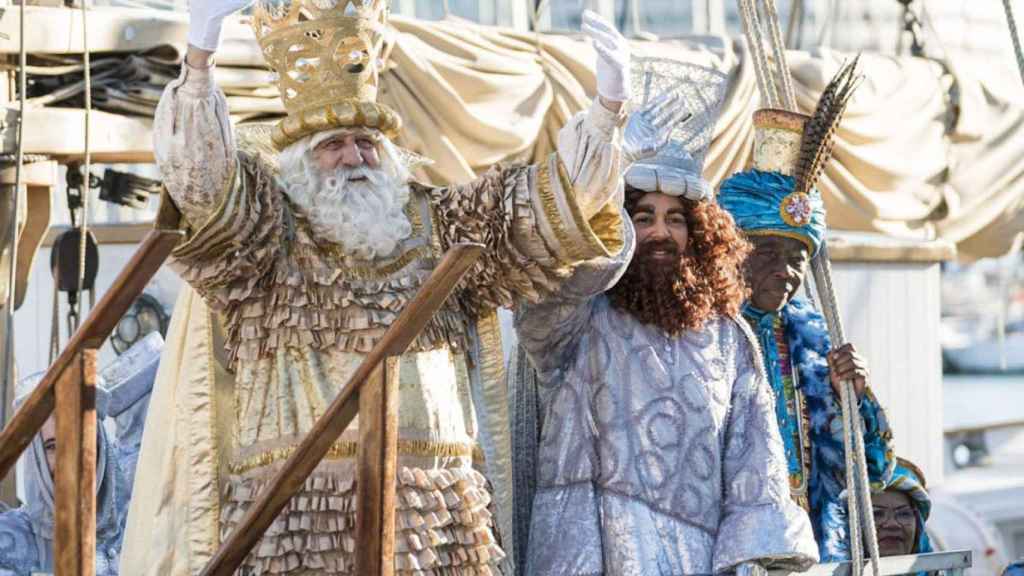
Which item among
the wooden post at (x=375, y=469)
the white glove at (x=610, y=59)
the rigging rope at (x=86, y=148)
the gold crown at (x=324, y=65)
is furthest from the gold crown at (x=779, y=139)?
the wooden post at (x=375, y=469)

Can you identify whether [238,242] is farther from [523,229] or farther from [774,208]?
[774,208]

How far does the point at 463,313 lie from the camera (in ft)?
13.7

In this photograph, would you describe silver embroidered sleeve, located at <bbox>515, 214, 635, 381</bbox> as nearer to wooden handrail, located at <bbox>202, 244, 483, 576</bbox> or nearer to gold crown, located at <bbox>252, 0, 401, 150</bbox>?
gold crown, located at <bbox>252, 0, 401, 150</bbox>

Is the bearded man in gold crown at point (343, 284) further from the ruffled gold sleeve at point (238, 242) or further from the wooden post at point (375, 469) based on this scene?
the wooden post at point (375, 469)

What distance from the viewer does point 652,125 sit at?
434cm

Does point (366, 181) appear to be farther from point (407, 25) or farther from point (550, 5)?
point (550, 5)

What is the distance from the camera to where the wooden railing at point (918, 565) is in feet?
14.6

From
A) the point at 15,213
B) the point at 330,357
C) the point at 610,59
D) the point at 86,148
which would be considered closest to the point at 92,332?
the point at 330,357

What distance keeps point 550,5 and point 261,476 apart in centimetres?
490

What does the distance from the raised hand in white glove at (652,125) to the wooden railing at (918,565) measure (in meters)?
0.88

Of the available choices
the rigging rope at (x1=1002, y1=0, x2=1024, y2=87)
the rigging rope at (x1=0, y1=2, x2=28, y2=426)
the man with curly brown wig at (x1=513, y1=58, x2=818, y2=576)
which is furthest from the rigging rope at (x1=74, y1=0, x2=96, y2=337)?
the rigging rope at (x1=1002, y1=0, x2=1024, y2=87)

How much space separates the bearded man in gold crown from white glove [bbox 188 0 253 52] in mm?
294

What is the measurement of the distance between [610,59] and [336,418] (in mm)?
926

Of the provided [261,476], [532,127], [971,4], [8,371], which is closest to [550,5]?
[532,127]
